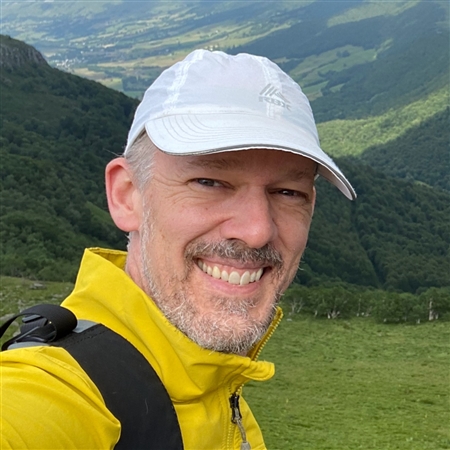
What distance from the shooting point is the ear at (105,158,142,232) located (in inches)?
131

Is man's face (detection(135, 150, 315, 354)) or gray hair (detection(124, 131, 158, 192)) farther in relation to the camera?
gray hair (detection(124, 131, 158, 192))

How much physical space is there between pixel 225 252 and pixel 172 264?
0.96 ft

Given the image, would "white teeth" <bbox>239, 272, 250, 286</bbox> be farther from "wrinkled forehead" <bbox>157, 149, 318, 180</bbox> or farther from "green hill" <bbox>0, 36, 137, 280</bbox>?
"green hill" <bbox>0, 36, 137, 280</bbox>

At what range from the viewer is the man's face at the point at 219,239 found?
296 cm

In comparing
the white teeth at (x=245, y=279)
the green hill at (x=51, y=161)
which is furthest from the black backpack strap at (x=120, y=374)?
the green hill at (x=51, y=161)

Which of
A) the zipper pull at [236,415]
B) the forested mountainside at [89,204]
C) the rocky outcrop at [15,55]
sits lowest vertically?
the forested mountainside at [89,204]

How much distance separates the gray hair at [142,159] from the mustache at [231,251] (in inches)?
19.4

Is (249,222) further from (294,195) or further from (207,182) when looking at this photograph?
(294,195)

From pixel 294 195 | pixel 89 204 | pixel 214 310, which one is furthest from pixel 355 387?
pixel 89 204

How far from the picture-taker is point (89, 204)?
112062 mm

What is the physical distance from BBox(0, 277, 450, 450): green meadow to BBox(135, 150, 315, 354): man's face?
23.1 metres

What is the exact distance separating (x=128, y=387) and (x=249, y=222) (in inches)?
39.9

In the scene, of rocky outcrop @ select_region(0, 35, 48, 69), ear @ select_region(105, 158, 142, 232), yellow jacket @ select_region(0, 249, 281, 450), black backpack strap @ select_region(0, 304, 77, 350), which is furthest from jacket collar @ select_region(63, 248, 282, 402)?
rocky outcrop @ select_region(0, 35, 48, 69)

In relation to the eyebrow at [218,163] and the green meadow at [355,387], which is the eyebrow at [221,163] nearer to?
the eyebrow at [218,163]
